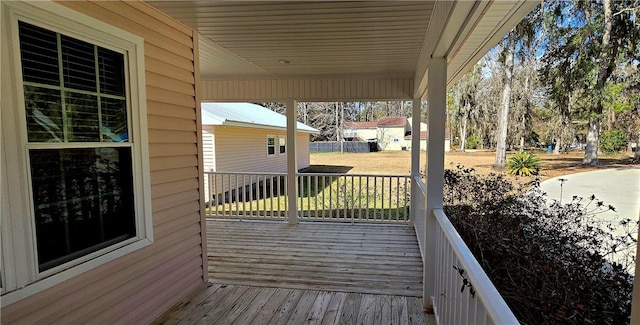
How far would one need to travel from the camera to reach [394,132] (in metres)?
23.2

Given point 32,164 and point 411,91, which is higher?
point 411,91

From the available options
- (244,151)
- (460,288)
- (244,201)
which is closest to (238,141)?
(244,151)

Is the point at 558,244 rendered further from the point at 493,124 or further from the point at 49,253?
the point at 49,253

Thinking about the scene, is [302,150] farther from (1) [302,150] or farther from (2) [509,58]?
(2) [509,58]

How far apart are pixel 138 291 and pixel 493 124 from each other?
2809mm

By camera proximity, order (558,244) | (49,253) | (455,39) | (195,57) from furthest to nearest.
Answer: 1. (195,57)
2. (455,39)
3. (49,253)
4. (558,244)

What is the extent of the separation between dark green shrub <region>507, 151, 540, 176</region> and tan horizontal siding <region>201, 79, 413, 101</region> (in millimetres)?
3451

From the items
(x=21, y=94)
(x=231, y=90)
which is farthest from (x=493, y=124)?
(x=231, y=90)

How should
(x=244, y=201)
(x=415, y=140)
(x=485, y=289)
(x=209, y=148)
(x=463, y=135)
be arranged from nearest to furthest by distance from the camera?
(x=485, y=289)
(x=463, y=135)
(x=415, y=140)
(x=244, y=201)
(x=209, y=148)

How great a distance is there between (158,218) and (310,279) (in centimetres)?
163

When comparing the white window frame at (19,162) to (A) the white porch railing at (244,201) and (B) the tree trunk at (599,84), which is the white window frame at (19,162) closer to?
(B) the tree trunk at (599,84)

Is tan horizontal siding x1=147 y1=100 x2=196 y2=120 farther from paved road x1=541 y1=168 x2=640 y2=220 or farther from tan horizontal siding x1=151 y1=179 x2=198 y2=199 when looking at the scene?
paved road x1=541 y1=168 x2=640 y2=220

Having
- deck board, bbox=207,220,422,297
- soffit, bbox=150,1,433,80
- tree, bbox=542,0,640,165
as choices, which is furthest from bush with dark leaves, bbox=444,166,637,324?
soffit, bbox=150,1,433,80

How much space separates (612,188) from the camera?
0.90 metres
